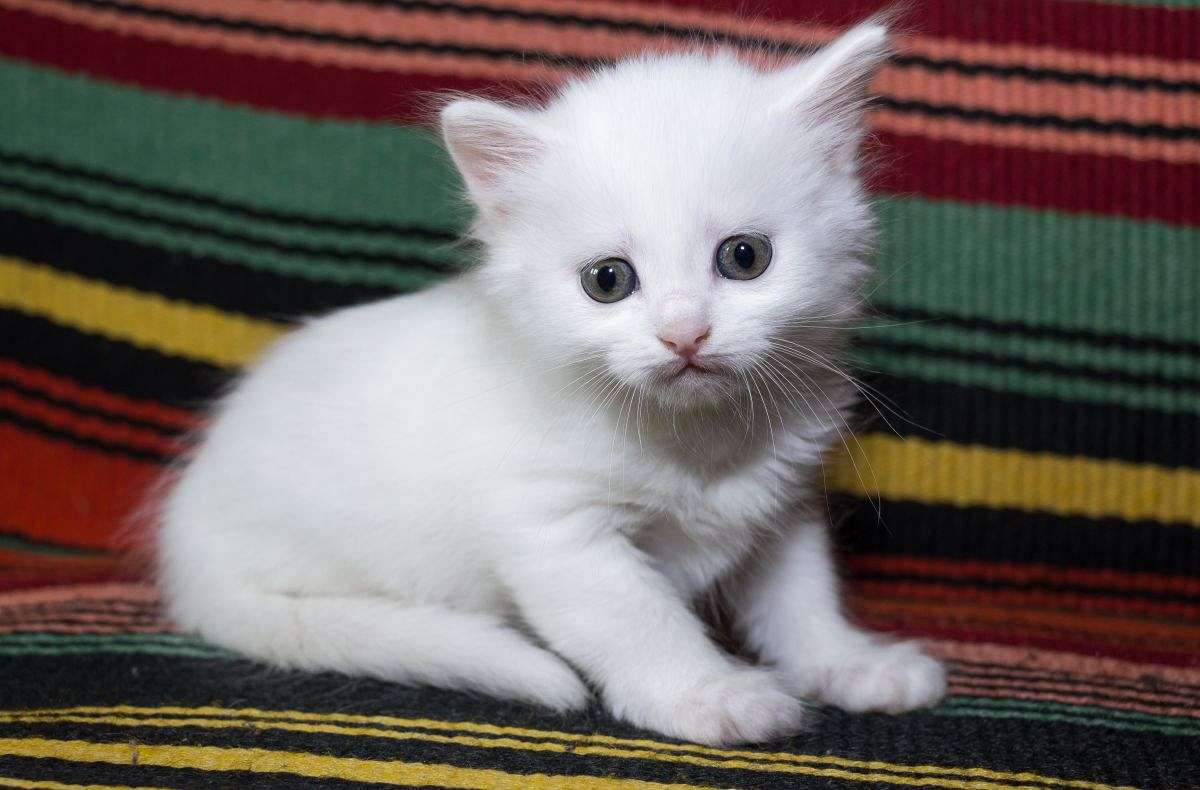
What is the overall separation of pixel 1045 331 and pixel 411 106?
120 centimetres

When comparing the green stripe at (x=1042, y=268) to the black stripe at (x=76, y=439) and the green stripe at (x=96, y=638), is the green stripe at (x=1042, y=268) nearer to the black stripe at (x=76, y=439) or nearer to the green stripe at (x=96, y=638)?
the green stripe at (x=96, y=638)

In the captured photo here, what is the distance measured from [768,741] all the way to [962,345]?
984mm

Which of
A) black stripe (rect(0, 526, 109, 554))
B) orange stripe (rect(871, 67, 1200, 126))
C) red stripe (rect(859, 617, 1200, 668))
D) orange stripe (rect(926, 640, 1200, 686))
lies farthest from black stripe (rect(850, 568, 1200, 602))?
black stripe (rect(0, 526, 109, 554))

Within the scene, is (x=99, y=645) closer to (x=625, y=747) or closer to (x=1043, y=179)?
(x=625, y=747)

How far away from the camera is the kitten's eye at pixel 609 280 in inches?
57.9

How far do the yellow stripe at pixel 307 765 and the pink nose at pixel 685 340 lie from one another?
0.48 metres

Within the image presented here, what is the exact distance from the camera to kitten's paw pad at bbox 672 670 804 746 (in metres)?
1.48

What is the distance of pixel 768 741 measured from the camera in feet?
4.88

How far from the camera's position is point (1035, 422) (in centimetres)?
221

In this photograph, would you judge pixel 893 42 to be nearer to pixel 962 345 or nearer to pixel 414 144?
pixel 962 345

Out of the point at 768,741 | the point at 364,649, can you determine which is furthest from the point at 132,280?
the point at 768,741

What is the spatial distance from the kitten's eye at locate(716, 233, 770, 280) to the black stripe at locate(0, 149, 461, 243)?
0.97m

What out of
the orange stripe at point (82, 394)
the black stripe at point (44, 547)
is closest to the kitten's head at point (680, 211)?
the orange stripe at point (82, 394)

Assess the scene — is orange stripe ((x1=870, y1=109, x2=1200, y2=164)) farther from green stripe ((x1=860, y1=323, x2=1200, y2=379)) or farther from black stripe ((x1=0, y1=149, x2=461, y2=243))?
black stripe ((x1=0, y1=149, x2=461, y2=243))
